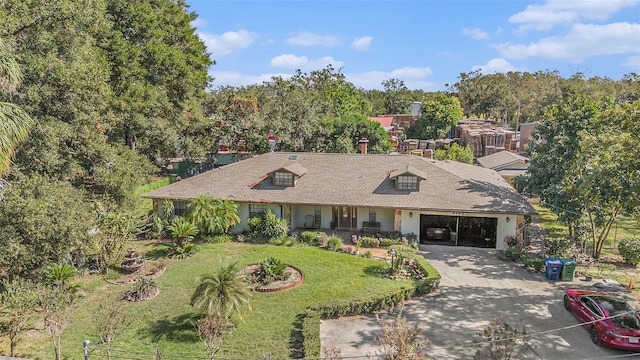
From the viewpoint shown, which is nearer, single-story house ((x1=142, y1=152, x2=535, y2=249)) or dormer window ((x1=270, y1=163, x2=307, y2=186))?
single-story house ((x1=142, y1=152, x2=535, y2=249))

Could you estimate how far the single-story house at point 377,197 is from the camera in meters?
25.5

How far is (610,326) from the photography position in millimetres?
14734

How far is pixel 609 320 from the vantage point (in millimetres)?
14891

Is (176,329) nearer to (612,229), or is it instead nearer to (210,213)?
(210,213)

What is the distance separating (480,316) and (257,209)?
15122 mm

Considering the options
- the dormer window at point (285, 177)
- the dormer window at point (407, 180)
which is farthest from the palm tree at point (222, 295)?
the dormer window at point (407, 180)

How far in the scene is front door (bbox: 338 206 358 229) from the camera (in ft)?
92.2

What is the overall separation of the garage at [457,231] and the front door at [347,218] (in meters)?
4.24

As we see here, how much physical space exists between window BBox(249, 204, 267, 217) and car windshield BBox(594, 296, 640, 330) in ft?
59.6

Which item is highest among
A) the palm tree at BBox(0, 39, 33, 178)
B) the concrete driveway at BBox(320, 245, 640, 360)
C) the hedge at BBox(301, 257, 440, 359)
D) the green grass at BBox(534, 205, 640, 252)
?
the palm tree at BBox(0, 39, 33, 178)

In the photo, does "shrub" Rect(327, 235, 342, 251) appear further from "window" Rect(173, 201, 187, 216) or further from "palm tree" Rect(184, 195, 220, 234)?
"window" Rect(173, 201, 187, 216)

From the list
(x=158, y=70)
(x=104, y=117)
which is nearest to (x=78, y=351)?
(x=104, y=117)

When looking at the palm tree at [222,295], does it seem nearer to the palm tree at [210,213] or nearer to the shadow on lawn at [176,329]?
the shadow on lawn at [176,329]

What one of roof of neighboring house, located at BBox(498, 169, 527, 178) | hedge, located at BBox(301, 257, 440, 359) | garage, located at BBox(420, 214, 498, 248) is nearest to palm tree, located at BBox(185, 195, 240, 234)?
hedge, located at BBox(301, 257, 440, 359)
